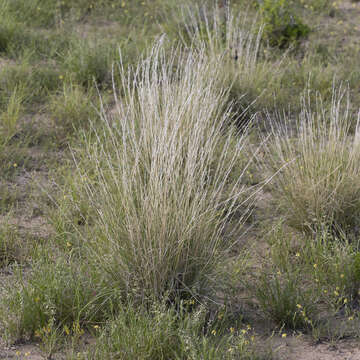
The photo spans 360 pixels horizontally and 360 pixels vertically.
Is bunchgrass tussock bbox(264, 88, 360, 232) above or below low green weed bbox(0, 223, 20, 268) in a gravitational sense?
above

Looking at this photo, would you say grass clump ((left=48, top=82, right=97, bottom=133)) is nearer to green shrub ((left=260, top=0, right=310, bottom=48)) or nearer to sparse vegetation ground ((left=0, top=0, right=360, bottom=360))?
sparse vegetation ground ((left=0, top=0, right=360, bottom=360))

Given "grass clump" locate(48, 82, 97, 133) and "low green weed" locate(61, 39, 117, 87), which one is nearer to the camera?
"grass clump" locate(48, 82, 97, 133)

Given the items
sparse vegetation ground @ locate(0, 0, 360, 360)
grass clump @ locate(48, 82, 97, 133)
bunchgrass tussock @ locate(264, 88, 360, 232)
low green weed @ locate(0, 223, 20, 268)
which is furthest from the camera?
grass clump @ locate(48, 82, 97, 133)

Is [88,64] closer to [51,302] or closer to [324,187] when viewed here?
[324,187]

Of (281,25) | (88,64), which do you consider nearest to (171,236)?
(88,64)

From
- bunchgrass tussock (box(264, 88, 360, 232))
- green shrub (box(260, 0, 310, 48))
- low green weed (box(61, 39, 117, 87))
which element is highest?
green shrub (box(260, 0, 310, 48))

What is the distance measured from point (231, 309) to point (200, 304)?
17cm

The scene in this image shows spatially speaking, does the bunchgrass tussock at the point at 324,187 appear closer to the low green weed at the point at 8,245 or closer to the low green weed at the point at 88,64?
the low green weed at the point at 8,245

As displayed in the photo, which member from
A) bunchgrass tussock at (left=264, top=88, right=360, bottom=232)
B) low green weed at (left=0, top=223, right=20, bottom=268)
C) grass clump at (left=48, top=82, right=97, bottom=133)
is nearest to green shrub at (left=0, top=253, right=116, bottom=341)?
low green weed at (left=0, top=223, right=20, bottom=268)

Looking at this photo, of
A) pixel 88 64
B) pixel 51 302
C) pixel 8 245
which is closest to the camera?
pixel 51 302

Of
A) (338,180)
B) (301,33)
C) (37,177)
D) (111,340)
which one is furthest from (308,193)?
(301,33)

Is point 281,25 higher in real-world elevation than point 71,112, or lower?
higher

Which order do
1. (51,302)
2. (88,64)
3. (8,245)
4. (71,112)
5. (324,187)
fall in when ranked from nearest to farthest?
1. (51,302)
2. (8,245)
3. (324,187)
4. (71,112)
5. (88,64)

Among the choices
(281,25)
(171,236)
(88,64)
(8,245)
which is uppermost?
(281,25)
